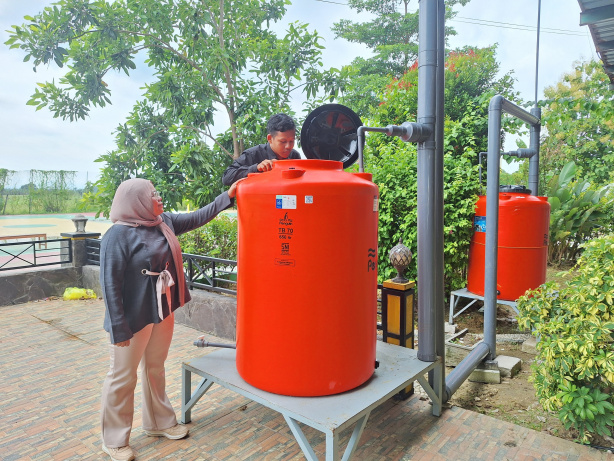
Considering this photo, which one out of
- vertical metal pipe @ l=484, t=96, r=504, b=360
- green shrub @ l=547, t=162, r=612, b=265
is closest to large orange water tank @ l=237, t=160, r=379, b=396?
vertical metal pipe @ l=484, t=96, r=504, b=360

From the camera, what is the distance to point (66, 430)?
3.17 m

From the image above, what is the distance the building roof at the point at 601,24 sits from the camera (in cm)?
372

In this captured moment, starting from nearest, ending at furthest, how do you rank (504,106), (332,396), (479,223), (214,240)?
(332,396)
(504,106)
(479,223)
(214,240)

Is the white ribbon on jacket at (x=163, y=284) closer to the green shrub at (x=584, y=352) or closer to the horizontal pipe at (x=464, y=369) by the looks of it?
the horizontal pipe at (x=464, y=369)

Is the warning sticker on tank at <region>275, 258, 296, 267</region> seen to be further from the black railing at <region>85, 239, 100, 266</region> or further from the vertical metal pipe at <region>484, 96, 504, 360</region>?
the black railing at <region>85, 239, 100, 266</region>

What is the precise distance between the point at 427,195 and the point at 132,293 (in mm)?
2258

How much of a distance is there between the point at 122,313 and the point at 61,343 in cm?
337

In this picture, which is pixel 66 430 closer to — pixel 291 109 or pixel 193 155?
pixel 193 155

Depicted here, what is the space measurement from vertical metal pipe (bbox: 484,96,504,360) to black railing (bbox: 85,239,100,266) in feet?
22.9

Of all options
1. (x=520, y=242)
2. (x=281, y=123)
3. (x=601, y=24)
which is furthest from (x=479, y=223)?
(x=281, y=123)

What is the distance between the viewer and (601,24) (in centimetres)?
425

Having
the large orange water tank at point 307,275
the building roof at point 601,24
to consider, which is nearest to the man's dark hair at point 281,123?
the large orange water tank at point 307,275

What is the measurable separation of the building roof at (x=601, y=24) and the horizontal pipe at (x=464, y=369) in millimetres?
3239

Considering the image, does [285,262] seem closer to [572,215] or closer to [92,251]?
[92,251]
